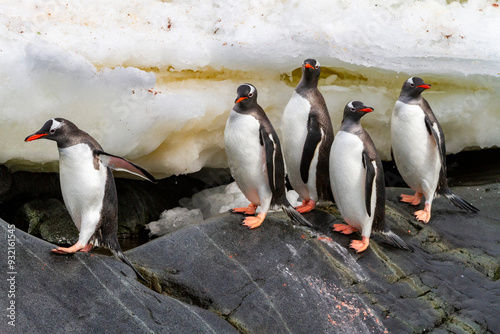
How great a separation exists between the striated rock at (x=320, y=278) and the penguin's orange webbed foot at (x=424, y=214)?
A: 249mm

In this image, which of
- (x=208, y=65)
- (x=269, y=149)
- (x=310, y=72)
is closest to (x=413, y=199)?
(x=310, y=72)

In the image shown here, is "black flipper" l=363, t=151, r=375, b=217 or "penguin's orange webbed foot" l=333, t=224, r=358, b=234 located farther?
"penguin's orange webbed foot" l=333, t=224, r=358, b=234

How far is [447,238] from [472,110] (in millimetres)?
→ 1604

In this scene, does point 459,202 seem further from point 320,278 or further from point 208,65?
point 208,65

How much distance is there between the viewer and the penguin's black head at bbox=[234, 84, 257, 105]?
3.84 m

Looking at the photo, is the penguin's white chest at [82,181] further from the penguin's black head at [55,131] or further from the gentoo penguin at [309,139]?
the gentoo penguin at [309,139]

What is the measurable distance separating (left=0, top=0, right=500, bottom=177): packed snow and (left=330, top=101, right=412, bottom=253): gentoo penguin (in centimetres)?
115

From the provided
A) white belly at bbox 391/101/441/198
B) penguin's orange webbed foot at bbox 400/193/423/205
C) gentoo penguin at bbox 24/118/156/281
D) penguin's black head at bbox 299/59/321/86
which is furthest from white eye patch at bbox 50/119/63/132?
penguin's orange webbed foot at bbox 400/193/423/205

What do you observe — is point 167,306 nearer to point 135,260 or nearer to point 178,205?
point 135,260

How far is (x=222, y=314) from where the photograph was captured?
326cm

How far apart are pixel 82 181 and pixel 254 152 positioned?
111cm

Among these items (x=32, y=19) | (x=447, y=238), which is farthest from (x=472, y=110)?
(x=32, y=19)

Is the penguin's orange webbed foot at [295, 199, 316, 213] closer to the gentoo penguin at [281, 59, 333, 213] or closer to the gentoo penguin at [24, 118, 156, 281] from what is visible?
the gentoo penguin at [281, 59, 333, 213]

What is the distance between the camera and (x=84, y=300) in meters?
3.00
